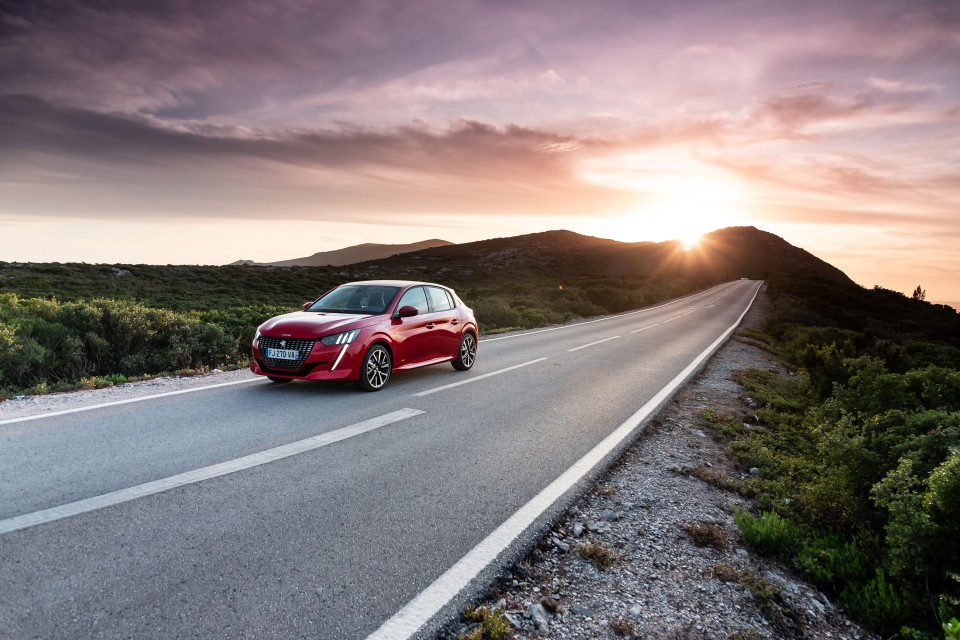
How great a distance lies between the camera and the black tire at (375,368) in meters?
7.88

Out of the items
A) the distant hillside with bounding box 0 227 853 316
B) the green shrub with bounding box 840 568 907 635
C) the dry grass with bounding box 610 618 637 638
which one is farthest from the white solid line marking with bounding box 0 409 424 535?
the distant hillside with bounding box 0 227 853 316

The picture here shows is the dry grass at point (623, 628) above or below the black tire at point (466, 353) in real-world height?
below

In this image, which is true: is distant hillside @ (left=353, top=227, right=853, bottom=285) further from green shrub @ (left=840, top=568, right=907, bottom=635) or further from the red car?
green shrub @ (left=840, top=568, right=907, bottom=635)

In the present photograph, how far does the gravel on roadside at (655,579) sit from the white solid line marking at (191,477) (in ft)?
8.48

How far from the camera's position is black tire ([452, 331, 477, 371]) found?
33.4ft

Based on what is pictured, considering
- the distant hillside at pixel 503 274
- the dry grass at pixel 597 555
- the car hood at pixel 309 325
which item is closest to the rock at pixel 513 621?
the dry grass at pixel 597 555

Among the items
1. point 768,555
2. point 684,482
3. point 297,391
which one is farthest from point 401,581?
point 297,391

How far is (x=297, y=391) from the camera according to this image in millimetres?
7789

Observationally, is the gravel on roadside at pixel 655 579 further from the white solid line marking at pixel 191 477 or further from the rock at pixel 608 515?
the white solid line marking at pixel 191 477

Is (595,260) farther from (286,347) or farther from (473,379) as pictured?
(286,347)

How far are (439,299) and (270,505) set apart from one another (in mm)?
6262

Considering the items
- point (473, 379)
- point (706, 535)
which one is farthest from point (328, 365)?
point (706, 535)

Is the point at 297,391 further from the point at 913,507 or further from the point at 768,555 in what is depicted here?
the point at 913,507

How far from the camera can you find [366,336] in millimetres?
7957
